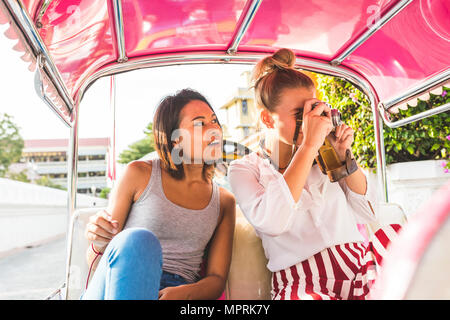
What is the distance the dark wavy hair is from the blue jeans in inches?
21.5

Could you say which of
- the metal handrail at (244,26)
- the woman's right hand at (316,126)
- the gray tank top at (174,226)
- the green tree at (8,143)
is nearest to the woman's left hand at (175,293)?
the gray tank top at (174,226)

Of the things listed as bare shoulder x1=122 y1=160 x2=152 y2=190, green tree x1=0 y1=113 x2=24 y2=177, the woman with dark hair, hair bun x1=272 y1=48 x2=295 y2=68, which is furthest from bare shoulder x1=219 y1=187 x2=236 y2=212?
green tree x1=0 y1=113 x2=24 y2=177

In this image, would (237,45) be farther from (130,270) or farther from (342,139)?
(130,270)

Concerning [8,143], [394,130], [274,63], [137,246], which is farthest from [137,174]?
[8,143]

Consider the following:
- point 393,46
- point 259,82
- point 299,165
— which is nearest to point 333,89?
point 393,46

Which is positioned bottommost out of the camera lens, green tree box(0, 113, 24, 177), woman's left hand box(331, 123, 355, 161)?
woman's left hand box(331, 123, 355, 161)

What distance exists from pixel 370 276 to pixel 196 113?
0.84m

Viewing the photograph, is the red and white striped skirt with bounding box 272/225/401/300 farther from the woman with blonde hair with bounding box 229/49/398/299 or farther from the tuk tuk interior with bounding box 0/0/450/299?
the tuk tuk interior with bounding box 0/0/450/299

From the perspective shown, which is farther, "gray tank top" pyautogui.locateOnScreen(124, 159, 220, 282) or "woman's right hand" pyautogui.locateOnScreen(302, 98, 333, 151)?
"gray tank top" pyautogui.locateOnScreen(124, 159, 220, 282)

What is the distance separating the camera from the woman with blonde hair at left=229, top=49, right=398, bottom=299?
3.60 ft

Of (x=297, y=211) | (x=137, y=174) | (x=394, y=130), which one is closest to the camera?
(x=297, y=211)

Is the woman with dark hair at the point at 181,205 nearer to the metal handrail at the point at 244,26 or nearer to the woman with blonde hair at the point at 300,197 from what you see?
the woman with blonde hair at the point at 300,197

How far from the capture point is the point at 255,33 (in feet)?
5.29

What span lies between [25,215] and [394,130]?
798cm
